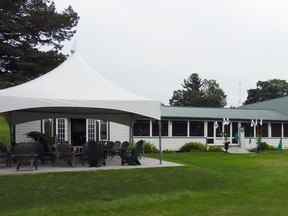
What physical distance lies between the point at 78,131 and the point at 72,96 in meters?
13.4

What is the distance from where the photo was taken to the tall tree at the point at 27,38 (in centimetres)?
2433

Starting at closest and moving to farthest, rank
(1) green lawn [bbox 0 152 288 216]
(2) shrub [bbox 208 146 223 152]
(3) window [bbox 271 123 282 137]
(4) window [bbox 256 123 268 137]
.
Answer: (1) green lawn [bbox 0 152 288 216] → (2) shrub [bbox 208 146 223 152] → (4) window [bbox 256 123 268 137] → (3) window [bbox 271 123 282 137]

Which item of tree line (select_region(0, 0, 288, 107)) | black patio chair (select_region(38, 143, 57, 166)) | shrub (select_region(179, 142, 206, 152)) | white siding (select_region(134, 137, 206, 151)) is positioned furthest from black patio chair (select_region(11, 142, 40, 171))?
shrub (select_region(179, 142, 206, 152))

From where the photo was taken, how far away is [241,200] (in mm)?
10164

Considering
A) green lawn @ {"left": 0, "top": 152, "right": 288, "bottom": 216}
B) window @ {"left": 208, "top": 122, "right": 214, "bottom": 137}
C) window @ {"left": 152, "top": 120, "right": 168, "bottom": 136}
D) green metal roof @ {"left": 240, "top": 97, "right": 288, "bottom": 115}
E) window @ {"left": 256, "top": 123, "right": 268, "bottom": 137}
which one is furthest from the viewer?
green metal roof @ {"left": 240, "top": 97, "right": 288, "bottom": 115}

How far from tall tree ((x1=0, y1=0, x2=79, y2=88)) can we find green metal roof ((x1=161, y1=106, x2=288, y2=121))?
322 inches

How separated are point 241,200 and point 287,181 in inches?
138

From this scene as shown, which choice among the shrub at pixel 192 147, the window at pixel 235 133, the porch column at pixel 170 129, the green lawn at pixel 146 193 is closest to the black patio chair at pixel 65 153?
the green lawn at pixel 146 193

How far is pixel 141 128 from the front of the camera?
95.4ft

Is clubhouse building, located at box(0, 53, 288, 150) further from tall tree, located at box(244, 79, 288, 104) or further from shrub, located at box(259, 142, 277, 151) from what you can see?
tall tree, located at box(244, 79, 288, 104)

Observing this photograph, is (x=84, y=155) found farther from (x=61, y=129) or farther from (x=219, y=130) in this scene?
(x=219, y=130)

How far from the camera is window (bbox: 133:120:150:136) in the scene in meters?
28.9

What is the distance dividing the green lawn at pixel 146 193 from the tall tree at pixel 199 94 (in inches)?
1998

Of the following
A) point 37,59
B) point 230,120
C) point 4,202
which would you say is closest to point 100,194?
point 4,202
